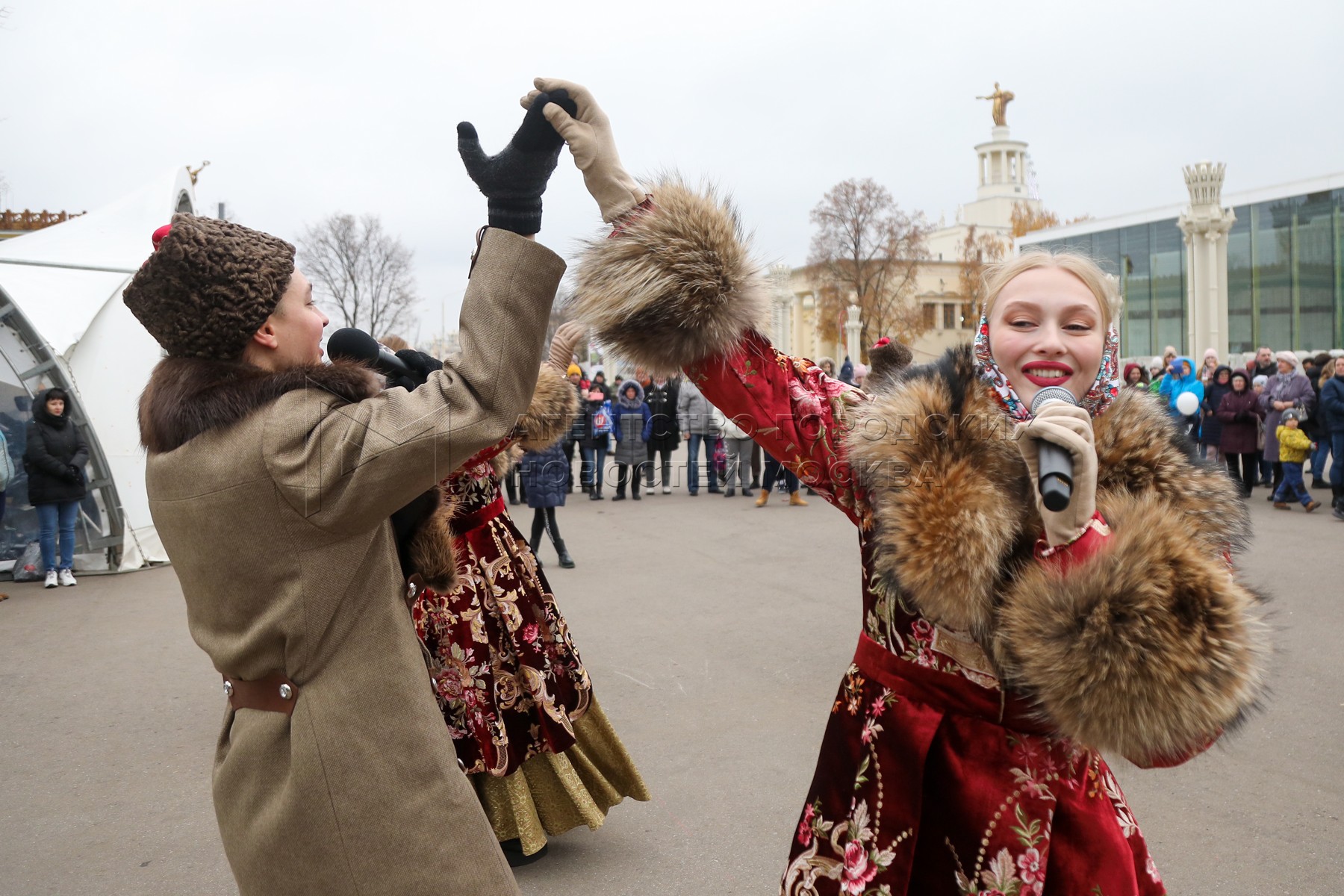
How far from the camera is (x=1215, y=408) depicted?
39.8ft

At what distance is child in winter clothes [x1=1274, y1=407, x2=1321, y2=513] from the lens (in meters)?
10.8

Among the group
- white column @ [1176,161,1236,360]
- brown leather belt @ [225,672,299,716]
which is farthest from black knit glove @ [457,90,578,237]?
white column @ [1176,161,1236,360]

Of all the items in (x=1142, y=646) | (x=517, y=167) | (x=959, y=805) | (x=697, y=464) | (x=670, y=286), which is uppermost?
(x=517, y=167)

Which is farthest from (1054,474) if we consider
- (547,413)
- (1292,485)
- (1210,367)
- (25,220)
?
(25,220)

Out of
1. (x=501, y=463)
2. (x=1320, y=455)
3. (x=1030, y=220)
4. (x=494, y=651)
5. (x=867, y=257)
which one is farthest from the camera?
(x=1030, y=220)

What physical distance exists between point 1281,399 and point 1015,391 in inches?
460

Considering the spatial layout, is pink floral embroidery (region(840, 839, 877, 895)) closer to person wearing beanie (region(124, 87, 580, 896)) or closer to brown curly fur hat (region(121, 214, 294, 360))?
person wearing beanie (region(124, 87, 580, 896))

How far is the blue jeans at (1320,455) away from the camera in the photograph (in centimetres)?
1177

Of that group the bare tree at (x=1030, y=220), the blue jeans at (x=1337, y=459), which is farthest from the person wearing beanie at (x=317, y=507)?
the bare tree at (x=1030, y=220)

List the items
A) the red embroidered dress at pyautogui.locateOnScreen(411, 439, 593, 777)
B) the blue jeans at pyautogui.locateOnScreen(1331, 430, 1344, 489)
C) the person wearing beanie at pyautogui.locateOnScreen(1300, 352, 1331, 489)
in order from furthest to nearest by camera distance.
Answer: the person wearing beanie at pyautogui.locateOnScreen(1300, 352, 1331, 489), the blue jeans at pyautogui.locateOnScreen(1331, 430, 1344, 489), the red embroidered dress at pyautogui.locateOnScreen(411, 439, 593, 777)

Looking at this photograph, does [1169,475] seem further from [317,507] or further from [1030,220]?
[1030,220]

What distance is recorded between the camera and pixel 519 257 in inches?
61.5

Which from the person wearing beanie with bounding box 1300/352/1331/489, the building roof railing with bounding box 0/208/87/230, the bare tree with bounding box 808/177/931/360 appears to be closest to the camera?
the person wearing beanie with bounding box 1300/352/1331/489

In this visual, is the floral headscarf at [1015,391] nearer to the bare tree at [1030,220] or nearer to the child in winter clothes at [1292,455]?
the child in winter clothes at [1292,455]
